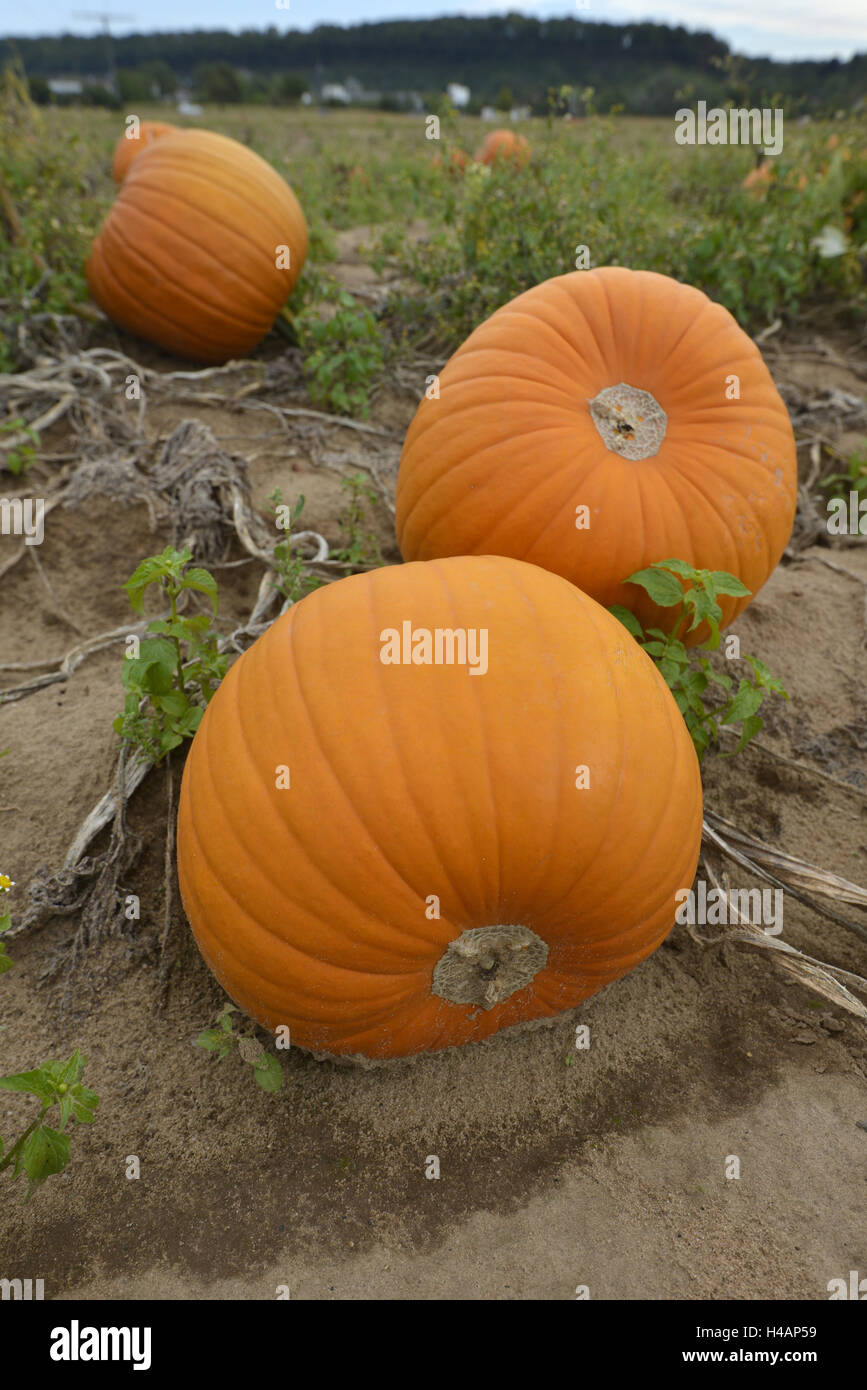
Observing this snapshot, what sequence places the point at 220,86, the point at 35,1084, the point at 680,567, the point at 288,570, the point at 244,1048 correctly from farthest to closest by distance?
the point at 220,86 < the point at 288,570 < the point at 680,567 < the point at 244,1048 < the point at 35,1084

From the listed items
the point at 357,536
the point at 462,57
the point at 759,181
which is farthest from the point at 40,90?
the point at 462,57

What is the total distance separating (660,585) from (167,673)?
1.40 meters

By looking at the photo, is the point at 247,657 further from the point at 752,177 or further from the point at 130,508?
the point at 752,177

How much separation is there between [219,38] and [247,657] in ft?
199

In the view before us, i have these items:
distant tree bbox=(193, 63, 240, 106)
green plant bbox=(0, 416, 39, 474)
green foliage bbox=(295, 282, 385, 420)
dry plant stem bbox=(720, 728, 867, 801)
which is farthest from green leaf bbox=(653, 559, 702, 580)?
distant tree bbox=(193, 63, 240, 106)

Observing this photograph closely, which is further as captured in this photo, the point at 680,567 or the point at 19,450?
the point at 19,450

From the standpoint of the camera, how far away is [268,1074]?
201cm

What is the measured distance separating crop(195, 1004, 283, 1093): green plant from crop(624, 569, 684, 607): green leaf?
154cm

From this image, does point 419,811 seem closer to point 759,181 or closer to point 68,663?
point 68,663

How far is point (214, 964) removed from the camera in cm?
198

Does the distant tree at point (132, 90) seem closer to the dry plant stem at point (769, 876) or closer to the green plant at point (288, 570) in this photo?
the green plant at point (288, 570)

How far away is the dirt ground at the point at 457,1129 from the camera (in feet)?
5.92

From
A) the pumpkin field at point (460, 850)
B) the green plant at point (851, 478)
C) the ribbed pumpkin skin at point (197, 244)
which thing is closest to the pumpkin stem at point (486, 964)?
the pumpkin field at point (460, 850)

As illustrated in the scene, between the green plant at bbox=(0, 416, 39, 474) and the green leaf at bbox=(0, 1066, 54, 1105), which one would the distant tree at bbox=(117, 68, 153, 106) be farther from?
the green leaf at bbox=(0, 1066, 54, 1105)
